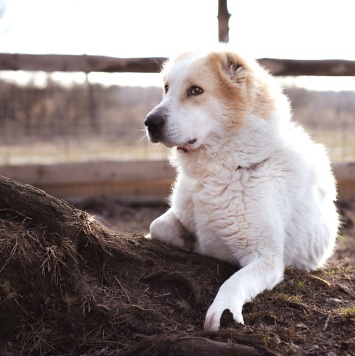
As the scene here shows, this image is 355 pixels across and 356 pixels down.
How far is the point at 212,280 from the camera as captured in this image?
2.96 metres

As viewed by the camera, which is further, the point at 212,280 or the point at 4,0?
the point at 4,0

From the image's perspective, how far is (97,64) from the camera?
5.12m

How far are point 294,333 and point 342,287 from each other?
3.18 feet

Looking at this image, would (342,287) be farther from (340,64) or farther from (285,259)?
(340,64)

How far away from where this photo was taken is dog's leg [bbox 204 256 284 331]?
242 cm

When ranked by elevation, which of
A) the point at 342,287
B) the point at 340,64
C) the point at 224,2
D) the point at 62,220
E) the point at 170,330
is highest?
the point at 224,2

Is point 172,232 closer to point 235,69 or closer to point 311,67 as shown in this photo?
point 235,69

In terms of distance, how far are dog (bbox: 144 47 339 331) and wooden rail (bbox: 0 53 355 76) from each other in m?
1.64

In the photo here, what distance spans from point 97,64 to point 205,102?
2.24 meters

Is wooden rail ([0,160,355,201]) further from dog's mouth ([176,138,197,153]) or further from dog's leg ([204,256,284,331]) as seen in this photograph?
dog's leg ([204,256,284,331])

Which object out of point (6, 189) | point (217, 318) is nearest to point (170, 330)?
point (217, 318)

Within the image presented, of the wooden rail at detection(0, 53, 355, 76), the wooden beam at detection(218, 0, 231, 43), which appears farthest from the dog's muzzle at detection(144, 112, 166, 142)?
the wooden beam at detection(218, 0, 231, 43)

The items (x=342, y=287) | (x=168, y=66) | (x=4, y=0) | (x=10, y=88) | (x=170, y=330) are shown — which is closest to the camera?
(x=170, y=330)

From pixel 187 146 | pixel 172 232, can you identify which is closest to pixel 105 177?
pixel 172 232
